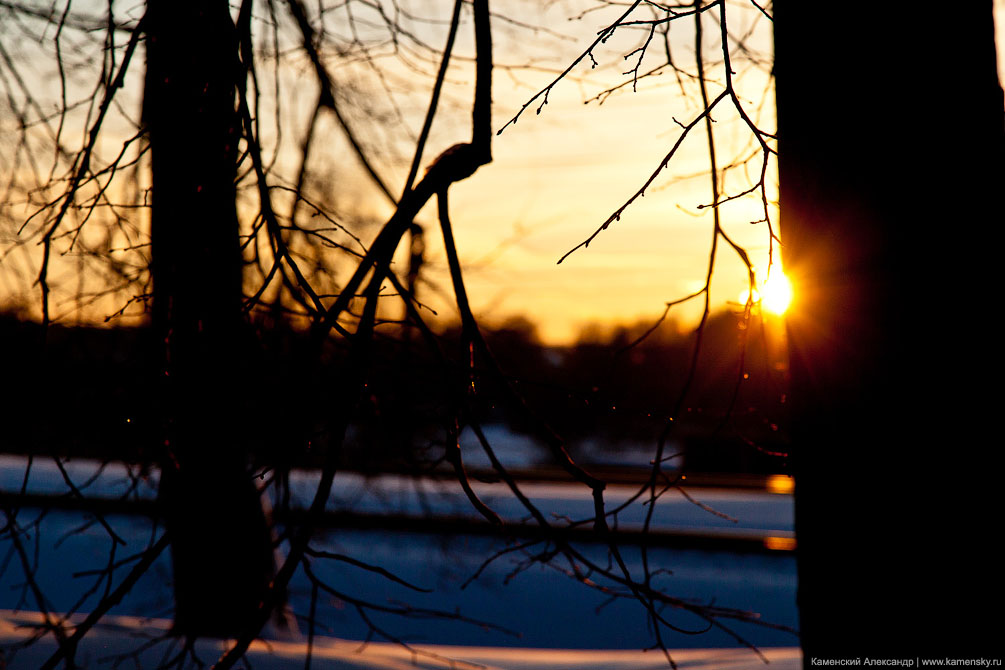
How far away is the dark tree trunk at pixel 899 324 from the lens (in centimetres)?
185

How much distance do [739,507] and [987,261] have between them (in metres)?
8.12

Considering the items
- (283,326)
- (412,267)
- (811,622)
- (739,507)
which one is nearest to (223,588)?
(283,326)

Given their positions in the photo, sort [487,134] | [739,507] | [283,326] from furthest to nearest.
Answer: [739,507]
[283,326]
[487,134]

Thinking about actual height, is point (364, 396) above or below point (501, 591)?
above

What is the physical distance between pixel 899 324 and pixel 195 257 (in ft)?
8.23

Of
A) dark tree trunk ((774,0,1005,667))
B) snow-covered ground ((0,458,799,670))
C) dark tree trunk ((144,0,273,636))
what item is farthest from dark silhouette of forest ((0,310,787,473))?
snow-covered ground ((0,458,799,670))

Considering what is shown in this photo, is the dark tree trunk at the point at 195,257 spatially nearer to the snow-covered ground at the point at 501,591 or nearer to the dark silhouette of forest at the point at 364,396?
the dark silhouette of forest at the point at 364,396

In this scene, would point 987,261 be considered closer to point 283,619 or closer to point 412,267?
point 412,267

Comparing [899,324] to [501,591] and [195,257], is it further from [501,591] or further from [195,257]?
[501,591]

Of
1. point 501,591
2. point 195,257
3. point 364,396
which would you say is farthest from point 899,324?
point 501,591

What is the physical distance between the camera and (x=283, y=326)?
4410 mm

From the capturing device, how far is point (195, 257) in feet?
10.5

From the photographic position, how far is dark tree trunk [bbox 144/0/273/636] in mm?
3082

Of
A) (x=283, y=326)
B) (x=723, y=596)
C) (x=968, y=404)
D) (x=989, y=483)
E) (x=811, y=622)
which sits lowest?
(x=723, y=596)
